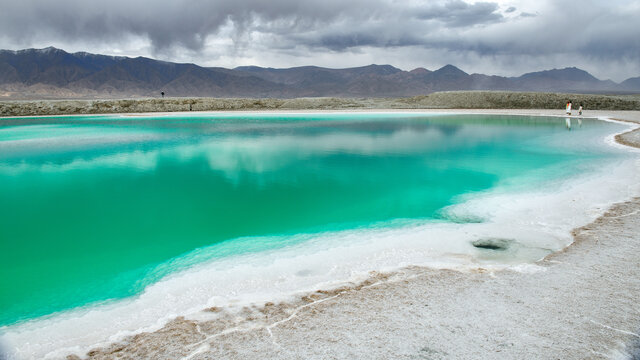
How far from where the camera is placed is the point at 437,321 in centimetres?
400

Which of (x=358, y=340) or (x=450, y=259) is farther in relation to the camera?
(x=450, y=259)

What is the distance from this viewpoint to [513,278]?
4.95m

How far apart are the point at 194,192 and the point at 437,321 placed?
8.22 m

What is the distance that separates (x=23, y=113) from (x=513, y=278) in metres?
53.9

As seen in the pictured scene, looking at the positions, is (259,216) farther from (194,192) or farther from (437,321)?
(437,321)

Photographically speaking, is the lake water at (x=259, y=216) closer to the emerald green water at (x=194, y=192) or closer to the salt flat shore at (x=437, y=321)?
the emerald green water at (x=194, y=192)

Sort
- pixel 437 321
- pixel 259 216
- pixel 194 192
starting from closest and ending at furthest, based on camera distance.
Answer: pixel 437 321, pixel 259 216, pixel 194 192

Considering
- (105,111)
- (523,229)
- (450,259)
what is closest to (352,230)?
(450,259)

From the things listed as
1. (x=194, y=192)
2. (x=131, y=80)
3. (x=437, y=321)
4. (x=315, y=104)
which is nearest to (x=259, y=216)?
(x=194, y=192)

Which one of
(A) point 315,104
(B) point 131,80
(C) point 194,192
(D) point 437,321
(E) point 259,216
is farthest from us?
(B) point 131,80

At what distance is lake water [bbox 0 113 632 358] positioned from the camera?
5.50 metres

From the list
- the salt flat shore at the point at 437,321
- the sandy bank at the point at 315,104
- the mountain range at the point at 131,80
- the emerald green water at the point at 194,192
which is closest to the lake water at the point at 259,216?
the emerald green water at the point at 194,192

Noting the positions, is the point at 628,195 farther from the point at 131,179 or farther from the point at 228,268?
the point at 131,179

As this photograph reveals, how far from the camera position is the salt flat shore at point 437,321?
358 cm
